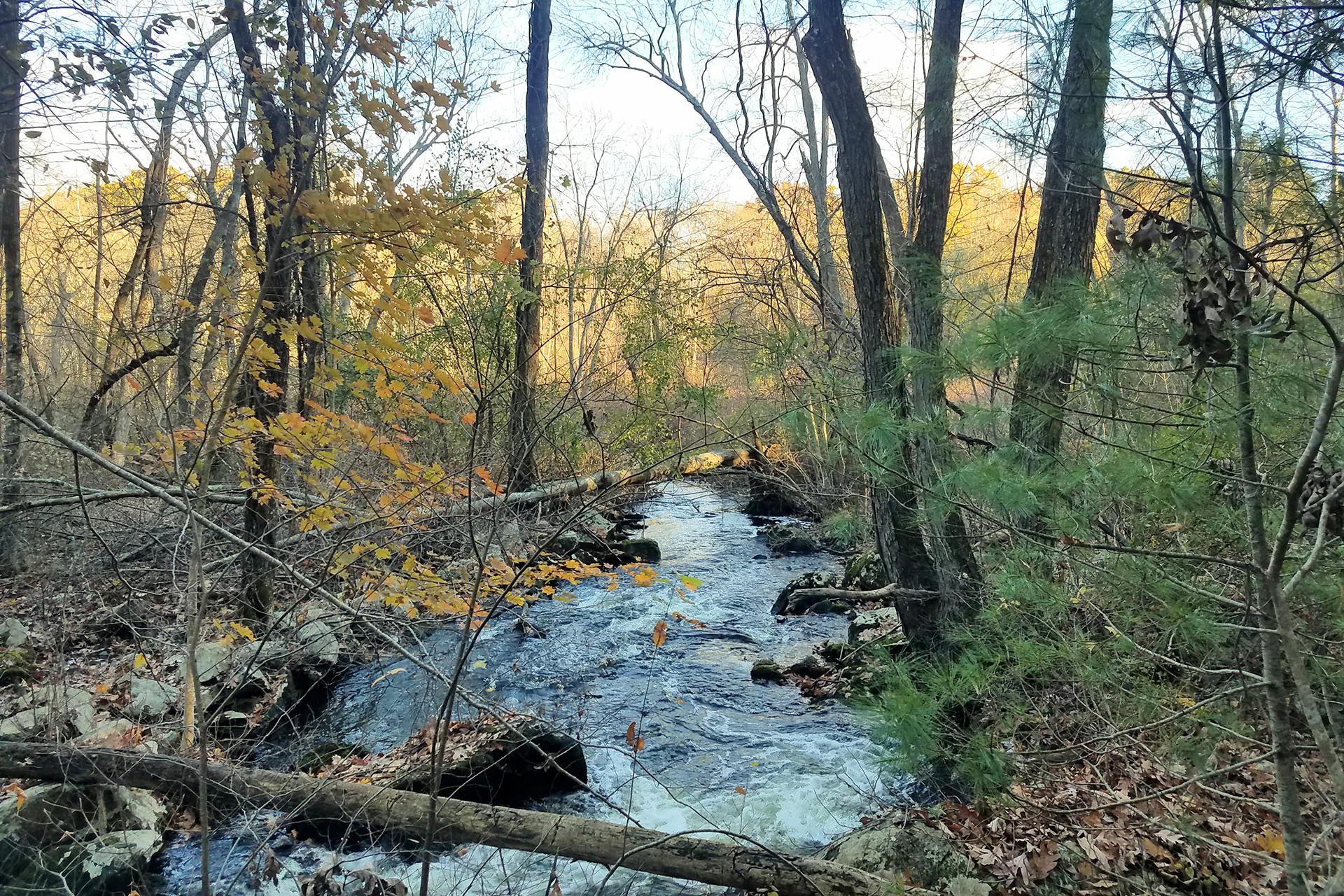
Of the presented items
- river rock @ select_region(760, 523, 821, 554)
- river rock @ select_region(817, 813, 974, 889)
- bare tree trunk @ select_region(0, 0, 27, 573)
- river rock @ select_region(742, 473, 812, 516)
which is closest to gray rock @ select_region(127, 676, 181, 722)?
bare tree trunk @ select_region(0, 0, 27, 573)

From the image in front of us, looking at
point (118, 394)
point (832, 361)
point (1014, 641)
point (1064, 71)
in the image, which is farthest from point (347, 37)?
point (118, 394)

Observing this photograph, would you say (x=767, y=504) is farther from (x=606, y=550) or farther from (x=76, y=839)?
(x=76, y=839)

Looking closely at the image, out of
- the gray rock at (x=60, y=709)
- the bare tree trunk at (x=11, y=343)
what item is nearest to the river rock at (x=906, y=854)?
the gray rock at (x=60, y=709)

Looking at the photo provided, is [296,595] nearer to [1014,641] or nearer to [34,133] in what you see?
[34,133]

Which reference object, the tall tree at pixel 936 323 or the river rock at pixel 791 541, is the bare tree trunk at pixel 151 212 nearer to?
the tall tree at pixel 936 323

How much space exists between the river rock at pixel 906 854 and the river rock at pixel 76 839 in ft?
11.4

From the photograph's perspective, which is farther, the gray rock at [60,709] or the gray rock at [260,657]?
the gray rock at [260,657]

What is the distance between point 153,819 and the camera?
4141 millimetres

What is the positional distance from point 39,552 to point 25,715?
211 centimetres

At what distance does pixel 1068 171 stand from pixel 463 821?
4.12 metres

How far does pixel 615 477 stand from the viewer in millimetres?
12500

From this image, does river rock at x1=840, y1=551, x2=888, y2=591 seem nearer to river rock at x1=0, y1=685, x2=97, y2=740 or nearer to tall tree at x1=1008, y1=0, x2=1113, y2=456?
tall tree at x1=1008, y1=0, x2=1113, y2=456

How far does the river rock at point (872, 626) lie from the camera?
6.80m

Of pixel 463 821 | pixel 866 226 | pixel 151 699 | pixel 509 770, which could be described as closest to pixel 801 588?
pixel 866 226
